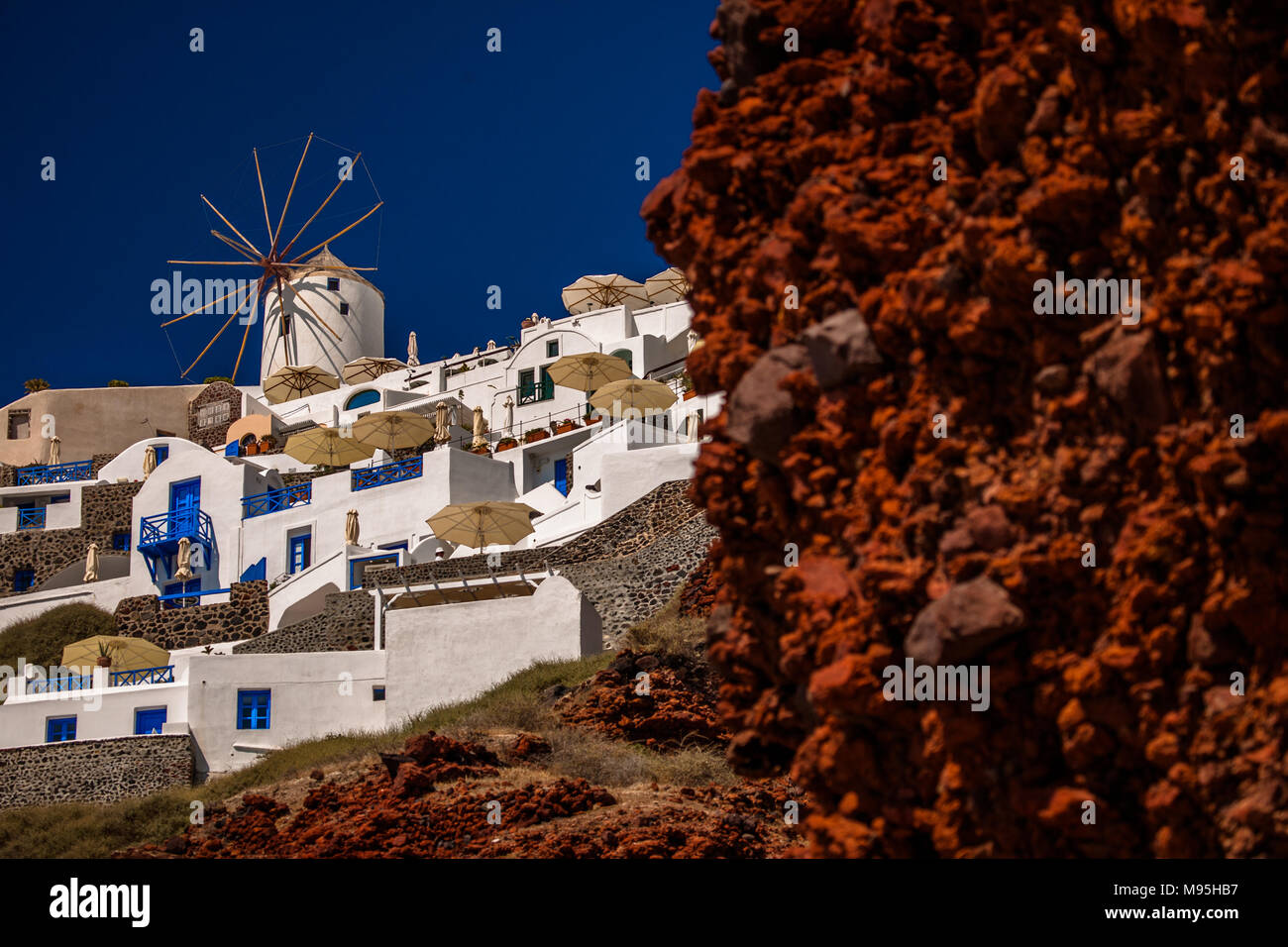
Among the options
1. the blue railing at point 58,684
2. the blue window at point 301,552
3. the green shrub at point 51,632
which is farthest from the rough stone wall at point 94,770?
the blue window at point 301,552

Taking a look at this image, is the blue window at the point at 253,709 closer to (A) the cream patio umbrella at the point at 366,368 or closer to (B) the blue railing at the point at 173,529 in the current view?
(B) the blue railing at the point at 173,529

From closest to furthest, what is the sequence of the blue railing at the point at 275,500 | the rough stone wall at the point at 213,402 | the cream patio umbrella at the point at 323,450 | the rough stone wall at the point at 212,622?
the rough stone wall at the point at 212,622, the blue railing at the point at 275,500, the cream patio umbrella at the point at 323,450, the rough stone wall at the point at 213,402

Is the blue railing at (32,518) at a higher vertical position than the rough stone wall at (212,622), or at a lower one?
higher

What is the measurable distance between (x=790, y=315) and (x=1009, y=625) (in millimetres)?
2340

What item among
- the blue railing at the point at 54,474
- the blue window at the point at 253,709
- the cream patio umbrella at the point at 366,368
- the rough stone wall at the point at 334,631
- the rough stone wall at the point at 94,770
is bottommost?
the rough stone wall at the point at 94,770

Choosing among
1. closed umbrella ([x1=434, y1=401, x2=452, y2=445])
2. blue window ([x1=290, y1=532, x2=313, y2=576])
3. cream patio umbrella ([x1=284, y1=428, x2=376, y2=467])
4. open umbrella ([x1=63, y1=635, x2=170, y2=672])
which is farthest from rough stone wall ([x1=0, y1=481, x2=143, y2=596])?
open umbrella ([x1=63, y1=635, x2=170, y2=672])

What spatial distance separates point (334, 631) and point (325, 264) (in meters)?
42.4

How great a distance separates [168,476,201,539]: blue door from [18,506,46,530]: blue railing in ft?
26.0

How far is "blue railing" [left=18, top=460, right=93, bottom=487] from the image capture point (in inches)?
2173

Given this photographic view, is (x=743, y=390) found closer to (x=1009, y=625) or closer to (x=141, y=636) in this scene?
(x=1009, y=625)

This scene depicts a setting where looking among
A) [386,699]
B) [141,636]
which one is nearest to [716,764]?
[386,699]

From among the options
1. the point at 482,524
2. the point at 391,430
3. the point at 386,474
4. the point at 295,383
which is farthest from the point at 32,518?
the point at 482,524

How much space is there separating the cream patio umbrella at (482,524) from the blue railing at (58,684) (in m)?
9.33

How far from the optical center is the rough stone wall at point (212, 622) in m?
41.7
